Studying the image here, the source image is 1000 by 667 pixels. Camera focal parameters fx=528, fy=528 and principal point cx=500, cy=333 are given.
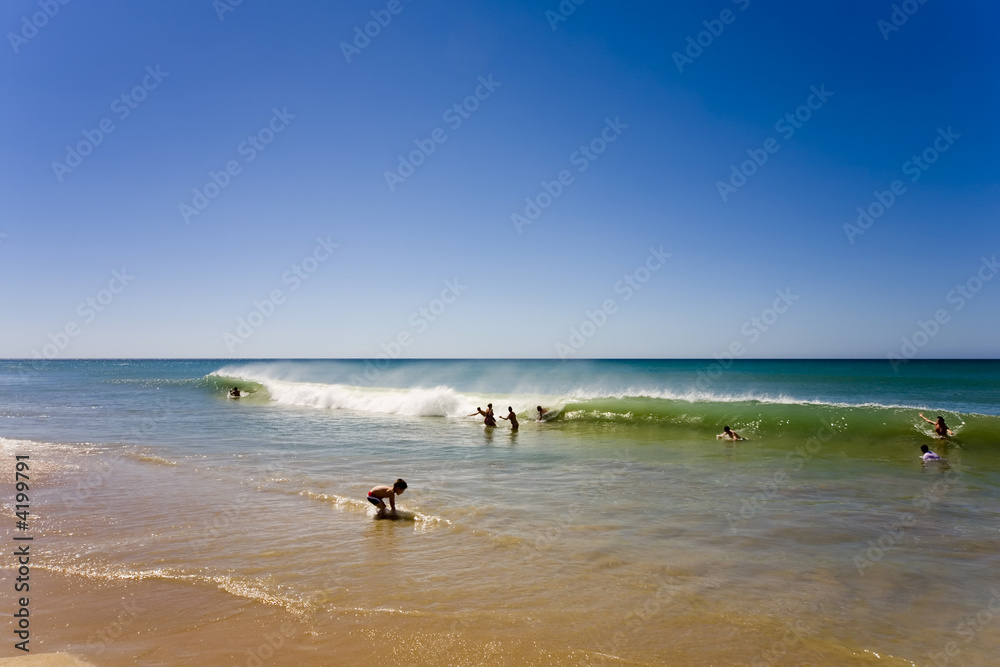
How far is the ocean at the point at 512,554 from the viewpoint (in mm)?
5207

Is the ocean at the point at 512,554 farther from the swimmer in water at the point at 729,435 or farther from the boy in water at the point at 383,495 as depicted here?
the swimmer in water at the point at 729,435

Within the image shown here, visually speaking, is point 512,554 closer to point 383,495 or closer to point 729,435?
point 383,495

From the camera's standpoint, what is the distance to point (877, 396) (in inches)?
1640

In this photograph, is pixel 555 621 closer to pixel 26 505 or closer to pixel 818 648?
pixel 818 648

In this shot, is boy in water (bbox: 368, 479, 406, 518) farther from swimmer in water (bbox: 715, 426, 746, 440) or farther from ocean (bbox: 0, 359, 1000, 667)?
swimmer in water (bbox: 715, 426, 746, 440)

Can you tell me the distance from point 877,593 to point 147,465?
16.0m

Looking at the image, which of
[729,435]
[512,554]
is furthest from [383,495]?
[729,435]

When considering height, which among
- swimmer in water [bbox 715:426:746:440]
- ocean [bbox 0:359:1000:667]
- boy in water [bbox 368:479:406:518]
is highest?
swimmer in water [bbox 715:426:746:440]

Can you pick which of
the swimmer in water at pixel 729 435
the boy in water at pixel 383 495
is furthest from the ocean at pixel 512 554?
the swimmer in water at pixel 729 435

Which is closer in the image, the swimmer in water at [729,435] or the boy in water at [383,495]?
the boy in water at [383,495]

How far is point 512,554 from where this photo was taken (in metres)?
7.56

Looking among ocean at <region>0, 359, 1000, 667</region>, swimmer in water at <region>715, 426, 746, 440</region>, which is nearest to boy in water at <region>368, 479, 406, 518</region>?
ocean at <region>0, 359, 1000, 667</region>

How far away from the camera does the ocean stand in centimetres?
521

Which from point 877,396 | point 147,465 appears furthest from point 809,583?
point 877,396
